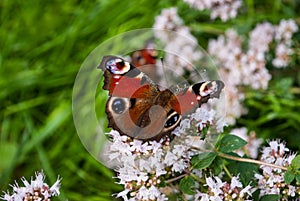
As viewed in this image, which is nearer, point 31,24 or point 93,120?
point 93,120

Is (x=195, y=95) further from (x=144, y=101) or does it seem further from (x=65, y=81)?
(x=65, y=81)

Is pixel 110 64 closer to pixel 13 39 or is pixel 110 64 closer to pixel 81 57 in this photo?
pixel 81 57

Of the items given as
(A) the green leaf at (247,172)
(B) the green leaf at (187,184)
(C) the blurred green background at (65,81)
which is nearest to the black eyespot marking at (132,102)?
(B) the green leaf at (187,184)

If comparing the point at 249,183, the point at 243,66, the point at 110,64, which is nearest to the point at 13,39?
the point at 243,66

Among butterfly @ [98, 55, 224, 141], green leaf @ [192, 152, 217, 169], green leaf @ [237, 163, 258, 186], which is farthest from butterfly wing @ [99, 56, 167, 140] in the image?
green leaf @ [237, 163, 258, 186]

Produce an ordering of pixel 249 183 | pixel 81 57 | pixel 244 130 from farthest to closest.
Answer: pixel 81 57, pixel 244 130, pixel 249 183

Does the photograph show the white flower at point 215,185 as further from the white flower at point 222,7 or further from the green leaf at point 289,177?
the white flower at point 222,7
